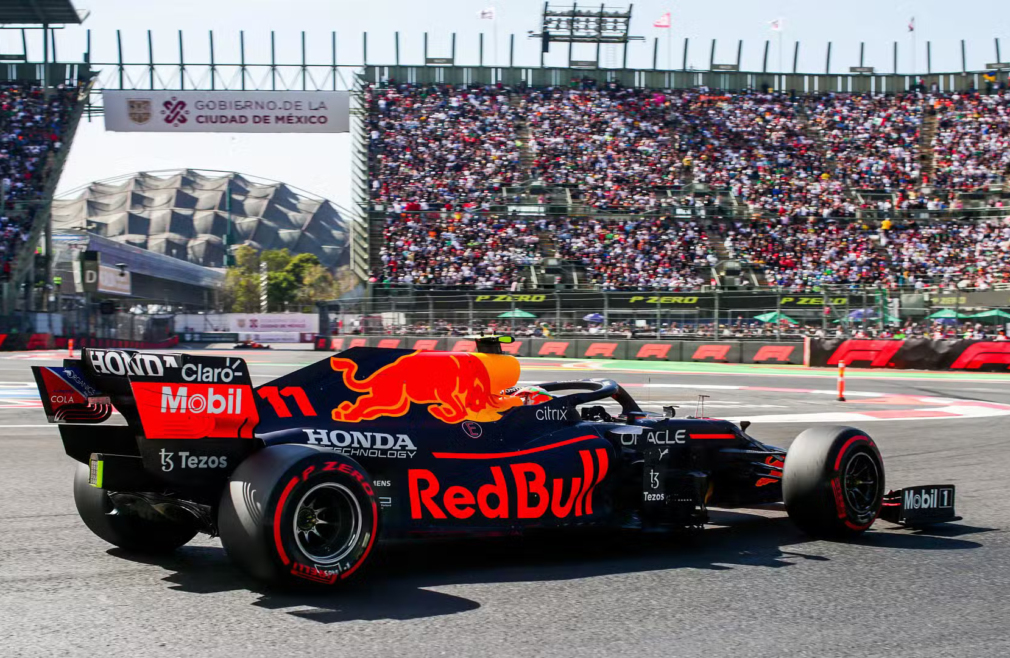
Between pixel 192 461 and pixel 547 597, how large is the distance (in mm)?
1917

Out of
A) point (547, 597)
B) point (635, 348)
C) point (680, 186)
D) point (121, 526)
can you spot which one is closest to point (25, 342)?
point (635, 348)

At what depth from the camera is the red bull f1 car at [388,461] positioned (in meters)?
5.10

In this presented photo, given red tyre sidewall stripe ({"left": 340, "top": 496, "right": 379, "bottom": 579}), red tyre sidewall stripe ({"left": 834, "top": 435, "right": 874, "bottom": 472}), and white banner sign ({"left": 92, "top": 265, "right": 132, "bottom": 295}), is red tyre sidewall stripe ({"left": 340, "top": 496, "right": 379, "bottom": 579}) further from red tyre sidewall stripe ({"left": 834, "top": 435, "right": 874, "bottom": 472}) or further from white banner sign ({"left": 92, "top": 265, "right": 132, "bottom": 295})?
white banner sign ({"left": 92, "top": 265, "right": 132, "bottom": 295})

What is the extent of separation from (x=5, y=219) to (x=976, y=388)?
123 feet

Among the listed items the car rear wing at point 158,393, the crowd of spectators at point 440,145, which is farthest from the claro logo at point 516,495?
the crowd of spectators at point 440,145

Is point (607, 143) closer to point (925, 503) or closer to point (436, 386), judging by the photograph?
point (925, 503)

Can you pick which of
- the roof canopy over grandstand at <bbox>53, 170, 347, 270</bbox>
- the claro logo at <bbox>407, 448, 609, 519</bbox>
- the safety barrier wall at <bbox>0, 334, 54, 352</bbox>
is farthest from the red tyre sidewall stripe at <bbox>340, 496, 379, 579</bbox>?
the roof canopy over grandstand at <bbox>53, 170, 347, 270</bbox>

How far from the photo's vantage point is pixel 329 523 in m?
5.27

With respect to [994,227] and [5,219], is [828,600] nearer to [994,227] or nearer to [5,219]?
[994,227]

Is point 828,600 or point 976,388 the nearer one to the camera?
point 828,600

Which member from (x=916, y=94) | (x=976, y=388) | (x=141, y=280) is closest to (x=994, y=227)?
(x=916, y=94)

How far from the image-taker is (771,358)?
99.1 feet

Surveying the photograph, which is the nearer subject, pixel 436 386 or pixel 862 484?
pixel 436 386

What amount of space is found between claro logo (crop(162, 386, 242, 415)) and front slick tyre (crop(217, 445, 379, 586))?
0.30 m
